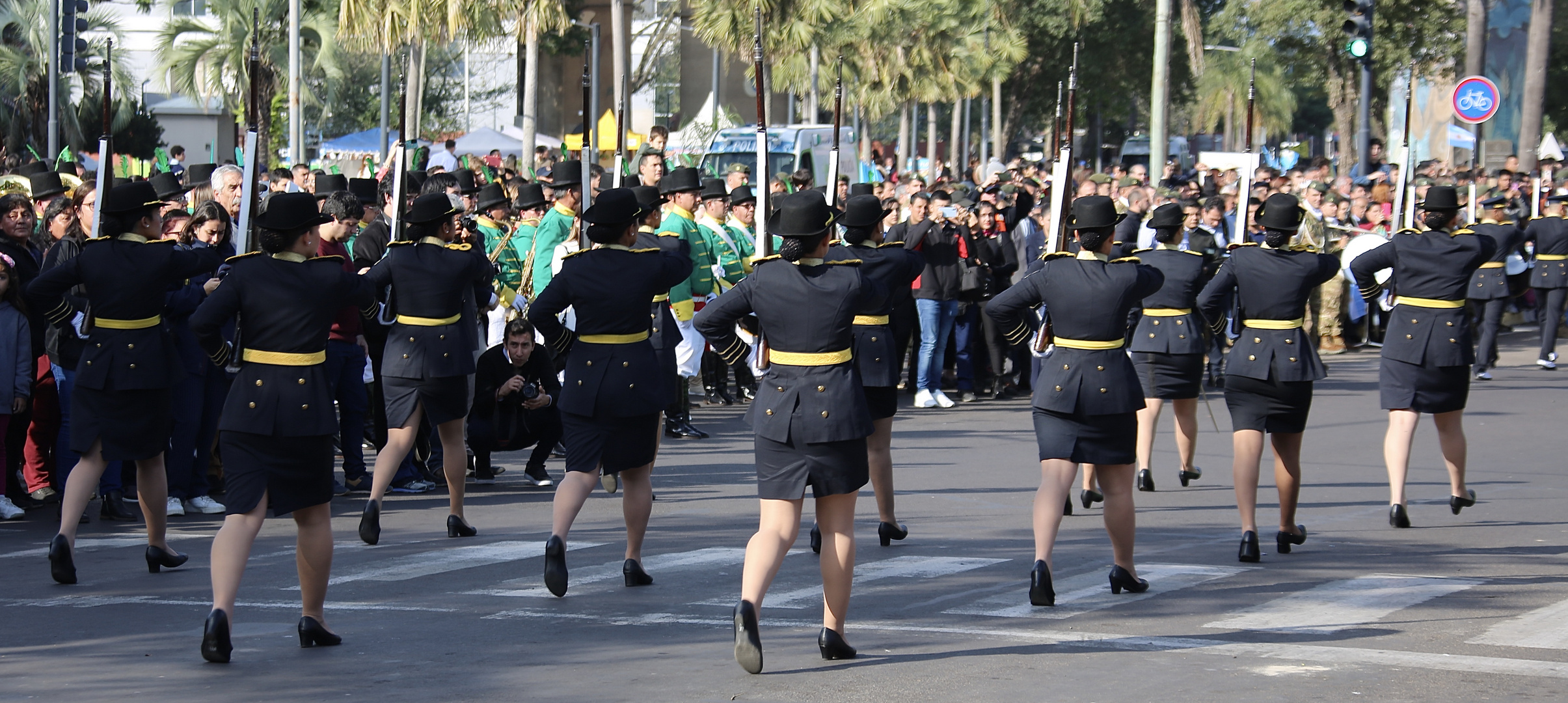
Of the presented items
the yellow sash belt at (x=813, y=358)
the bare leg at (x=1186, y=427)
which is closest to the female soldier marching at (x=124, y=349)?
the yellow sash belt at (x=813, y=358)

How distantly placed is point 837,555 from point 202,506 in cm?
532

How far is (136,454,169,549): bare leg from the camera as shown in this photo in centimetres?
859

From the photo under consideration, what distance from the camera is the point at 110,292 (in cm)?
863

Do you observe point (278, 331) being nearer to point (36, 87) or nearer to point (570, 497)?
point (570, 497)

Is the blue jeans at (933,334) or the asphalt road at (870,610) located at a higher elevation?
the blue jeans at (933,334)

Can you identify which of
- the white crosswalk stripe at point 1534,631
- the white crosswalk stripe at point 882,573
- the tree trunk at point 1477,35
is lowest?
the white crosswalk stripe at point 882,573

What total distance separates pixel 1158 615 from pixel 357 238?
6224mm

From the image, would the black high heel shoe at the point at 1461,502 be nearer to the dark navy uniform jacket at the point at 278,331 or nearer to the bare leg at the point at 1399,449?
the bare leg at the point at 1399,449

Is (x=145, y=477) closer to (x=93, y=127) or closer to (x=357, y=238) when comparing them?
(x=357, y=238)

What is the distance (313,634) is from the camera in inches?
273

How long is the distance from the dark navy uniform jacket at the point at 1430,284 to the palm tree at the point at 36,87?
23.7 metres

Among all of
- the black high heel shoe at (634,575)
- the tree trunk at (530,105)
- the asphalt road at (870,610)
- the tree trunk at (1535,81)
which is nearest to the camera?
the asphalt road at (870,610)

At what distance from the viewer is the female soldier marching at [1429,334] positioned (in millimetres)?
10188

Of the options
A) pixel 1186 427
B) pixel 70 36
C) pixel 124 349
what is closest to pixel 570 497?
pixel 124 349
